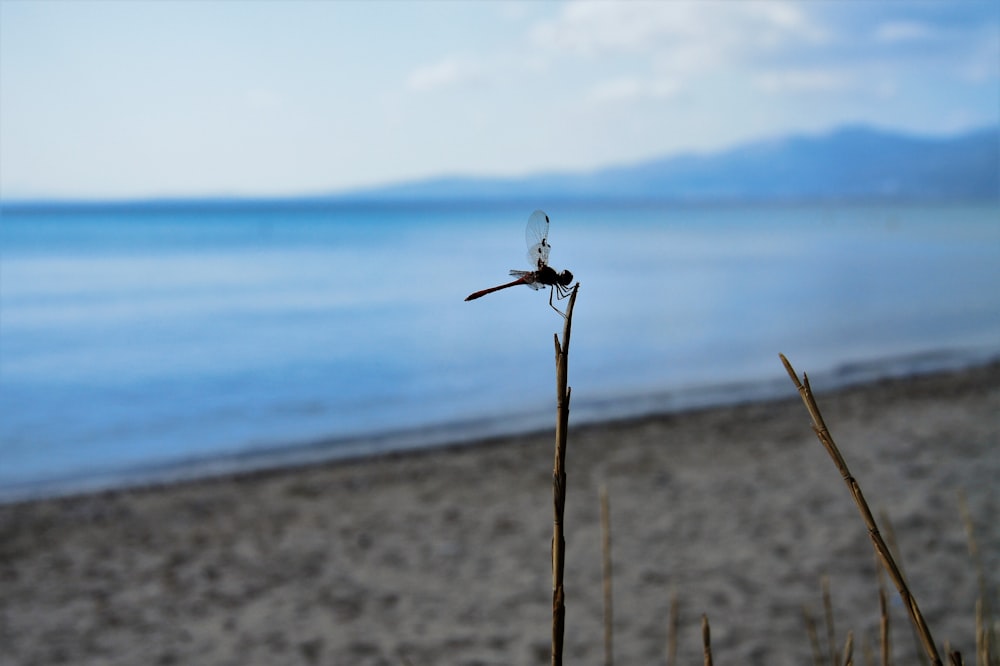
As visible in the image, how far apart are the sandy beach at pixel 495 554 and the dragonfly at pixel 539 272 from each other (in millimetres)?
3658

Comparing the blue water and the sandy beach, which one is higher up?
the blue water

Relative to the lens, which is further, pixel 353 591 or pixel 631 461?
pixel 631 461

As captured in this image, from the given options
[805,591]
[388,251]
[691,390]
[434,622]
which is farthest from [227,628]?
[388,251]

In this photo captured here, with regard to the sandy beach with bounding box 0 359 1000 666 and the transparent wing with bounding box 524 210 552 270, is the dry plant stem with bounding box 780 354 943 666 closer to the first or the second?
the transparent wing with bounding box 524 210 552 270

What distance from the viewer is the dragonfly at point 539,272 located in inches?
32.1

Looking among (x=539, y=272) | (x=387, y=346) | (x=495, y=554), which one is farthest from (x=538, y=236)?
(x=387, y=346)

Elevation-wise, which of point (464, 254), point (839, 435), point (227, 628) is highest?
point (464, 254)

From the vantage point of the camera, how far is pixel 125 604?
498 cm

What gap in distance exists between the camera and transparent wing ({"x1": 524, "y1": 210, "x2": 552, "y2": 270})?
3.31 ft

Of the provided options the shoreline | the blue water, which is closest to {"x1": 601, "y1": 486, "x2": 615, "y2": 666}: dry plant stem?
the blue water

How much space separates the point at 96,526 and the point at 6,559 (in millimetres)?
691

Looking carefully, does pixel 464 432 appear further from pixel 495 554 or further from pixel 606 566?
pixel 606 566

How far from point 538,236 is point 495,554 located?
16.3 feet

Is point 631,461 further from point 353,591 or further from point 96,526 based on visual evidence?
point 96,526
